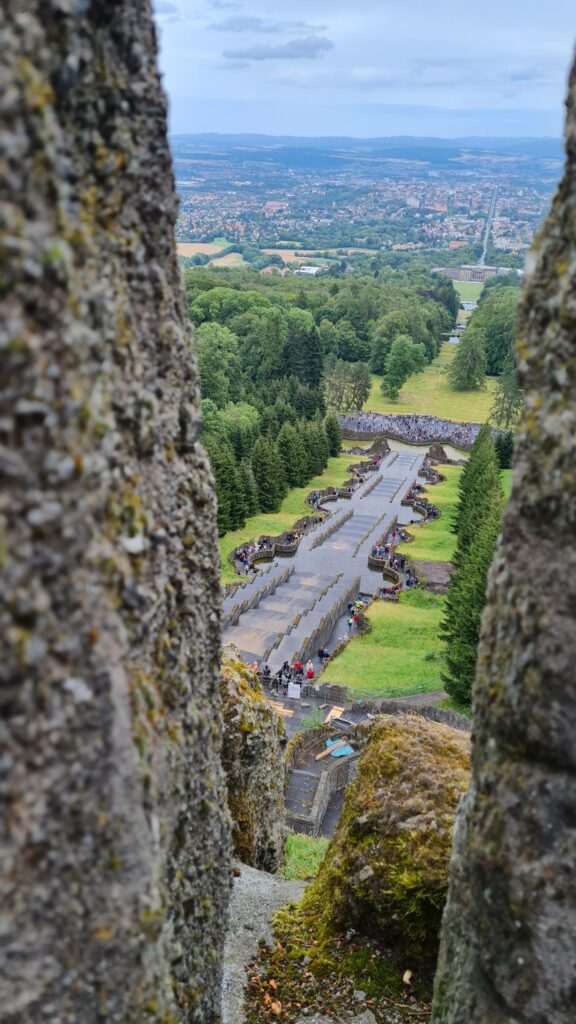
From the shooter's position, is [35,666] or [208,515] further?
[208,515]

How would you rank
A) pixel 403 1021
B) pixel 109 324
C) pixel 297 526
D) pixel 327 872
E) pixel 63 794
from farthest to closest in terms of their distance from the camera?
pixel 297 526 → pixel 327 872 → pixel 403 1021 → pixel 109 324 → pixel 63 794

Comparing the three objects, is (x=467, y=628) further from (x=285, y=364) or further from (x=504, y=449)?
(x=285, y=364)

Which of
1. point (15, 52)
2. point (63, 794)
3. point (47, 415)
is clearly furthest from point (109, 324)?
point (63, 794)

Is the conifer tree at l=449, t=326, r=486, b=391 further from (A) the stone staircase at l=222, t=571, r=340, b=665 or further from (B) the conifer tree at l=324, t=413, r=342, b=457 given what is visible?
(A) the stone staircase at l=222, t=571, r=340, b=665

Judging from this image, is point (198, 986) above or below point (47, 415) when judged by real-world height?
below

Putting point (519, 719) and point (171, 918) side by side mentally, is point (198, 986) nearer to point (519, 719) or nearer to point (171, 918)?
point (171, 918)

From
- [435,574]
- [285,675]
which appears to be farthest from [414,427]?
[285,675]
